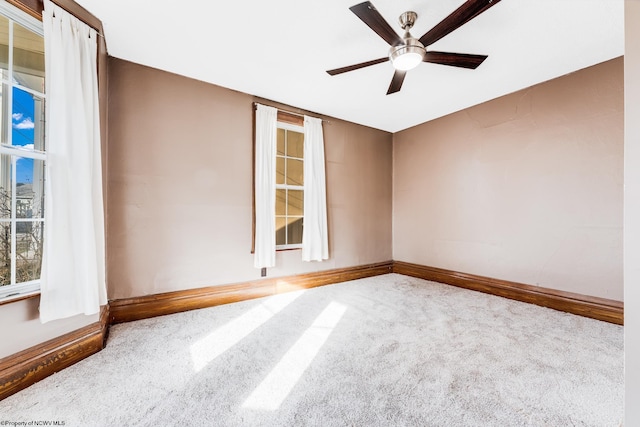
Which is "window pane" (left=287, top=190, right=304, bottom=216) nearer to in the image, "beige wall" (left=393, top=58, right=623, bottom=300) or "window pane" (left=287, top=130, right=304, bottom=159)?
"window pane" (left=287, top=130, right=304, bottom=159)

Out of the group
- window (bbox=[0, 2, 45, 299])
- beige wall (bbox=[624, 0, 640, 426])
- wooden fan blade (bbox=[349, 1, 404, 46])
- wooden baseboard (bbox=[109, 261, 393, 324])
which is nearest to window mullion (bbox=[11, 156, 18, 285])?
window (bbox=[0, 2, 45, 299])

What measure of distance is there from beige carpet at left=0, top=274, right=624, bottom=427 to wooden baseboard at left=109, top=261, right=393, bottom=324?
0.17m

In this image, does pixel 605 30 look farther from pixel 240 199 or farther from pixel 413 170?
pixel 240 199

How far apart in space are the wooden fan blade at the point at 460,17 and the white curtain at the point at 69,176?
2.53m

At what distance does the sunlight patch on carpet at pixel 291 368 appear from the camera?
1.48m

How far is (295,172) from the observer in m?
3.95

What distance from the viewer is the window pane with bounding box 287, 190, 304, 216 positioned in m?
3.93

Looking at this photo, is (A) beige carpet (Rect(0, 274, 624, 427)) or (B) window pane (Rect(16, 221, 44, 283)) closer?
(A) beige carpet (Rect(0, 274, 624, 427))

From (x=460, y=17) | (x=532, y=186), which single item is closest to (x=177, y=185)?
(x=460, y=17)

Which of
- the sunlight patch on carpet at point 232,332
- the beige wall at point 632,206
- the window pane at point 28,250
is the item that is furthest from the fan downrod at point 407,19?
the window pane at point 28,250

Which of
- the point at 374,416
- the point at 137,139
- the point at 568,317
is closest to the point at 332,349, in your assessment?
the point at 374,416

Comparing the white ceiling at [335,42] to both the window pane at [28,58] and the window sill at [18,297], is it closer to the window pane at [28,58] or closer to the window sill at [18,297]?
the window pane at [28,58]

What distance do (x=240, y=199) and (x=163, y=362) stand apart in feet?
6.19

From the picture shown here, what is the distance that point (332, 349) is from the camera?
2.04 metres
